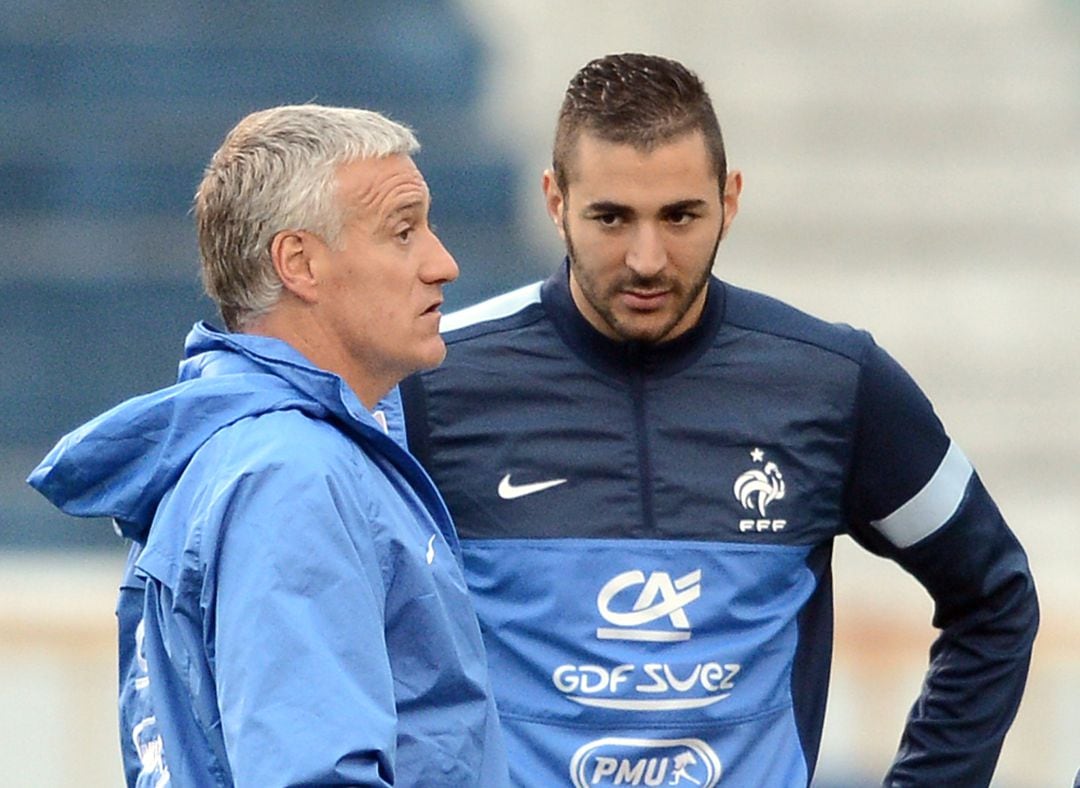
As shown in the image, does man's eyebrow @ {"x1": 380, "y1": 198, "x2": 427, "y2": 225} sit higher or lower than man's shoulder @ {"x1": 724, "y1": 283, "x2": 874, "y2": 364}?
higher

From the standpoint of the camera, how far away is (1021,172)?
8586 mm

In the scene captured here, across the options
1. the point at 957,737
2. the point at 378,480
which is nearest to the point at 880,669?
the point at 957,737

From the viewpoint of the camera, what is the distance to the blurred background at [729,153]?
7887mm

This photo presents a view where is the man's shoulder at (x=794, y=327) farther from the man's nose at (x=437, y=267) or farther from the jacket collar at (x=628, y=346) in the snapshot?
the man's nose at (x=437, y=267)

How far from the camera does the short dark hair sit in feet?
7.68

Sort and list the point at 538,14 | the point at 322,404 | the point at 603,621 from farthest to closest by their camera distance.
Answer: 1. the point at 538,14
2. the point at 603,621
3. the point at 322,404

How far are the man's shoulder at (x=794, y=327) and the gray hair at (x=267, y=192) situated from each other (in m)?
0.71

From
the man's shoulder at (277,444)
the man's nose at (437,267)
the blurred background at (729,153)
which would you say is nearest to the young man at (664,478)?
the man's nose at (437,267)

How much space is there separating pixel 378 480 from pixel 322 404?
8 cm

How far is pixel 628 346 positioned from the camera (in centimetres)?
240

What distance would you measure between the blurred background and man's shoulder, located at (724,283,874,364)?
195 inches

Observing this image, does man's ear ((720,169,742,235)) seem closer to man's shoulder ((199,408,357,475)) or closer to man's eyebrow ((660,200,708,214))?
man's eyebrow ((660,200,708,214))

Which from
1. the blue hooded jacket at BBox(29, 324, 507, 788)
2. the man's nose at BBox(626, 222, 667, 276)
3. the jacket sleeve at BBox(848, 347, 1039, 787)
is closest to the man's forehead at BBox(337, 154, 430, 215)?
the blue hooded jacket at BBox(29, 324, 507, 788)

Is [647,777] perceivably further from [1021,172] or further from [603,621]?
[1021,172]
